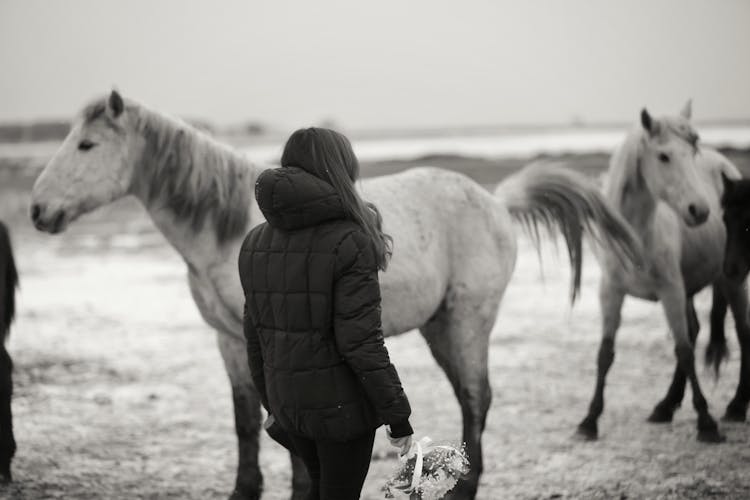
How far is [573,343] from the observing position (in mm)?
7383

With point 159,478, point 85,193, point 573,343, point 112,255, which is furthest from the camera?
point 112,255

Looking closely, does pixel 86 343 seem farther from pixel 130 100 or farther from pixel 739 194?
pixel 739 194

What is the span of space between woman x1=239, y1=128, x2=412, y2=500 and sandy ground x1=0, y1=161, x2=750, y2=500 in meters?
2.03

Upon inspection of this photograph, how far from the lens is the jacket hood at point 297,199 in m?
2.07

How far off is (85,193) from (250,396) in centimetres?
141

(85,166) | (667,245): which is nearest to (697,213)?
(667,245)

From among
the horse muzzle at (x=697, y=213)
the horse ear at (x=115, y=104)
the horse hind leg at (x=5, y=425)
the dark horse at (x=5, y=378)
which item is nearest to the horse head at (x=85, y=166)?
the horse ear at (x=115, y=104)

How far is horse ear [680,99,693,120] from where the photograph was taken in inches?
203

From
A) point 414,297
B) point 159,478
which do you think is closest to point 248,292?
point 414,297

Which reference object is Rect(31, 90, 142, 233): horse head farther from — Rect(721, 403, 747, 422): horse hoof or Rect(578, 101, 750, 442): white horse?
Rect(721, 403, 747, 422): horse hoof

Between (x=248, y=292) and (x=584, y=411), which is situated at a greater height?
(x=248, y=292)

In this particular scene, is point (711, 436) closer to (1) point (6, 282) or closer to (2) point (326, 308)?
(2) point (326, 308)

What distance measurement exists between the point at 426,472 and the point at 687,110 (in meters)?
4.03

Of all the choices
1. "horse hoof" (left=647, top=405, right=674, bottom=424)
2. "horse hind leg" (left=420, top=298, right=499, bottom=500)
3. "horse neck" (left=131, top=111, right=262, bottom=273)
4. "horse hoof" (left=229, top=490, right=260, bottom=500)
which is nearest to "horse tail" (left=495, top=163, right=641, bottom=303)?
"horse hind leg" (left=420, top=298, right=499, bottom=500)
